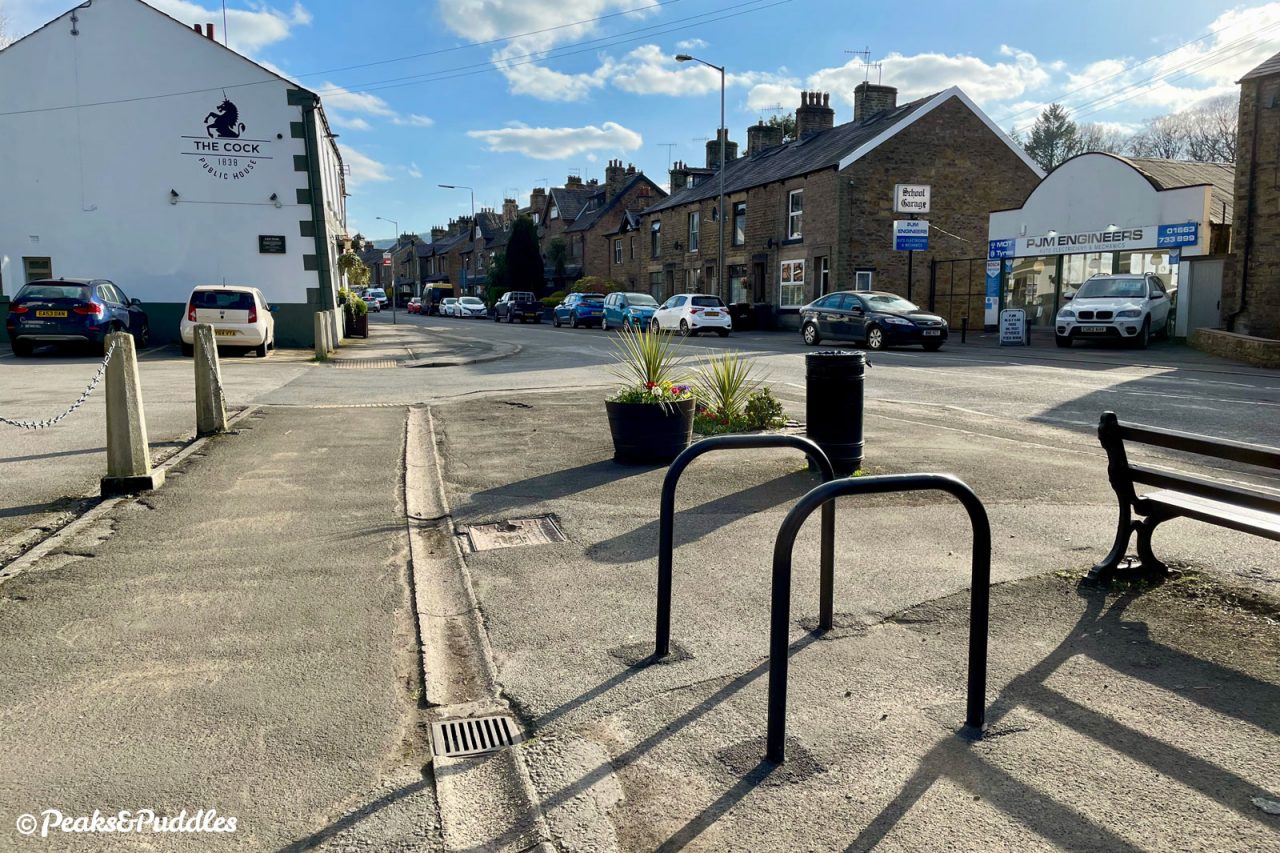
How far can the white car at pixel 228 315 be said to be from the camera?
19.4 m

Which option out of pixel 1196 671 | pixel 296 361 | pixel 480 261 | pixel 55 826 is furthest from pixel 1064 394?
pixel 480 261

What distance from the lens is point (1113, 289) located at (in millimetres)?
23703

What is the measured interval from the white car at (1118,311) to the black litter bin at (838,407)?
1795cm

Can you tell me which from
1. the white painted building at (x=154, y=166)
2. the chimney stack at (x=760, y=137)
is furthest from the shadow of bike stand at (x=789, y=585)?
the chimney stack at (x=760, y=137)

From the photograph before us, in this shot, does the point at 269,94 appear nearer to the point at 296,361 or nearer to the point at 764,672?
the point at 296,361

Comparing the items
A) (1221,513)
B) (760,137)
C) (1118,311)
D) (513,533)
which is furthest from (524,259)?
(1221,513)

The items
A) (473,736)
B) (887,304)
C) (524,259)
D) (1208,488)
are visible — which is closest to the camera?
(473,736)

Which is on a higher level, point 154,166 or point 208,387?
point 154,166

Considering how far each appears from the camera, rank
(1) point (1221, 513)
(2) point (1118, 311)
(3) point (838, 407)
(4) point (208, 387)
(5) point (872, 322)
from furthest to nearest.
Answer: (5) point (872, 322), (2) point (1118, 311), (4) point (208, 387), (3) point (838, 407), (1) point (1221, 513)

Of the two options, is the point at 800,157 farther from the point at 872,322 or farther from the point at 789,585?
the point at 789,585

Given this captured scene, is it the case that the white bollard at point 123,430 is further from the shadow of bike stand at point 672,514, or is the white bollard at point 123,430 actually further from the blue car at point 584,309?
the blue car at point 584,309

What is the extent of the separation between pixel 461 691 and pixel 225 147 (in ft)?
75.5

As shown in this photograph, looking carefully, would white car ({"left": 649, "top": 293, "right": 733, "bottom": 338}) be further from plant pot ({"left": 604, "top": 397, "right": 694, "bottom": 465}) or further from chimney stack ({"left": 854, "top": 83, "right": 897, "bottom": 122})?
plant pot ({"left": 604, "top": 397, "right": 694, "bottom": 465})

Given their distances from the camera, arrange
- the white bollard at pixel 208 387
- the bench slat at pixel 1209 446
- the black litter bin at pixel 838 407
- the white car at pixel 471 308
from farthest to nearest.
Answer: the white car at pixel 471 308 → the white bollard at pixel 208 387 → the black litter bin at pixel 838 407 → the bench slat at pixel 1209 446
